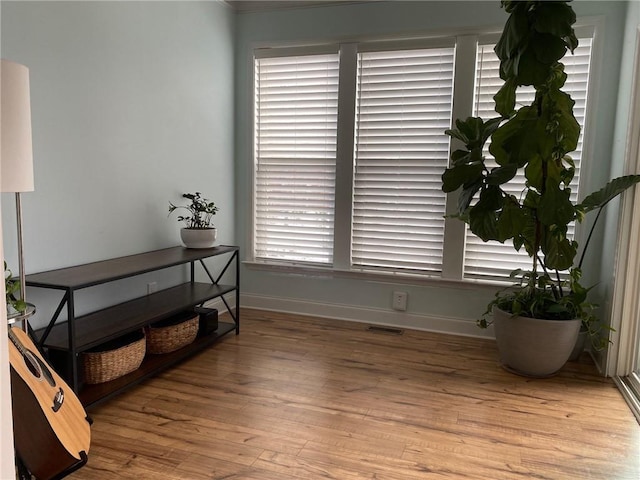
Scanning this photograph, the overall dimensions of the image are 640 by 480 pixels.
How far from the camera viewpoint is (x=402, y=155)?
3738mm

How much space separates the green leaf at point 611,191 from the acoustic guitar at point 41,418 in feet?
9.42

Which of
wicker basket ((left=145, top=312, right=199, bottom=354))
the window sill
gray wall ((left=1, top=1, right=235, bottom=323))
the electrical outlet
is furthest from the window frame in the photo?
wicker basket ((left=145, top=312, right=199, bottom=354))

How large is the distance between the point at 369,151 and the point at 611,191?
1.75 m

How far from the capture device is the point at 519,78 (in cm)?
245

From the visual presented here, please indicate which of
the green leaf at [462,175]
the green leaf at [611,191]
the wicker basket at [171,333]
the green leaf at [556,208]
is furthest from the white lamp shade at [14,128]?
the green leaf at [611,191]

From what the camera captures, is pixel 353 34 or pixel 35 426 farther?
pixel 353 34

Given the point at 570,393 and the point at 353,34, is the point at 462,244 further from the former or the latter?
the point at 353,34

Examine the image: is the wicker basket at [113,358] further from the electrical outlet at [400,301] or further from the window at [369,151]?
the electrical outlet at [400,301]

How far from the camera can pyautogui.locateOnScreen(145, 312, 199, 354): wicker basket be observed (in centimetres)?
292

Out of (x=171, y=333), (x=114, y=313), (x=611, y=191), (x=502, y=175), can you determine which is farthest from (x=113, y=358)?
(x=611, y=191)

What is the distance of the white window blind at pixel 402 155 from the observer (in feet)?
11.9

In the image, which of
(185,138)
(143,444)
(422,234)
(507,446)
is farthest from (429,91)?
(143,444)

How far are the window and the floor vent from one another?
47 cm

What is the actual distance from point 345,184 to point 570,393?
2177mm
